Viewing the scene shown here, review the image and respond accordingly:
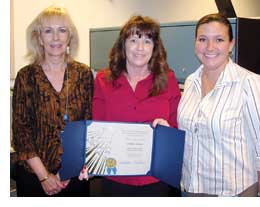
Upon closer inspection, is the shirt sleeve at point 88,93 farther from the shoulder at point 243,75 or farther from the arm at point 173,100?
the shoulder at point 243,75

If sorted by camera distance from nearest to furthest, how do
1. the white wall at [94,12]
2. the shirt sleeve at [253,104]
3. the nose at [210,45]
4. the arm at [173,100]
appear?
the shirt sleeve at [253,104], the nose at [210,45], the arm at [173,100], the white wall at [94,12]

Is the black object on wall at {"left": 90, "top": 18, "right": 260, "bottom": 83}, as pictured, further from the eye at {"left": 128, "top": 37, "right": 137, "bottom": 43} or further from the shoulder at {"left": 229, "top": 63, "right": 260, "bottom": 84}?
the eye at {"left": 128, "top": 37, "right": 137, "bottom": 43}

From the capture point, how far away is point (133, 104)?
1390mm

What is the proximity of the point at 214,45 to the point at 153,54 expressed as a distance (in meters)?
0.25

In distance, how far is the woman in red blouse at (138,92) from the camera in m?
1.39

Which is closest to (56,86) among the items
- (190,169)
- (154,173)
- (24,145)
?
(24,145)

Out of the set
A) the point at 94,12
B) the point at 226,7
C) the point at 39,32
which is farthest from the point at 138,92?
the point at 94,12

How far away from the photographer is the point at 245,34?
1591 millimetres

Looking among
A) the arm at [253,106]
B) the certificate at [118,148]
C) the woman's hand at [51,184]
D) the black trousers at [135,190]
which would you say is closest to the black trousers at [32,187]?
the woman's hand at [51,184]

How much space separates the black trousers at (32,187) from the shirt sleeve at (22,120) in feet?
0.31

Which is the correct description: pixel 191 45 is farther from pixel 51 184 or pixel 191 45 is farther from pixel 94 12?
pixel 94 12

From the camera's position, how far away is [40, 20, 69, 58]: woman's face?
4.60 ft

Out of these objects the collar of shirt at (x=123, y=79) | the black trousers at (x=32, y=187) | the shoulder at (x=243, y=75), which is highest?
the shoulder at (x=243, y=75)
